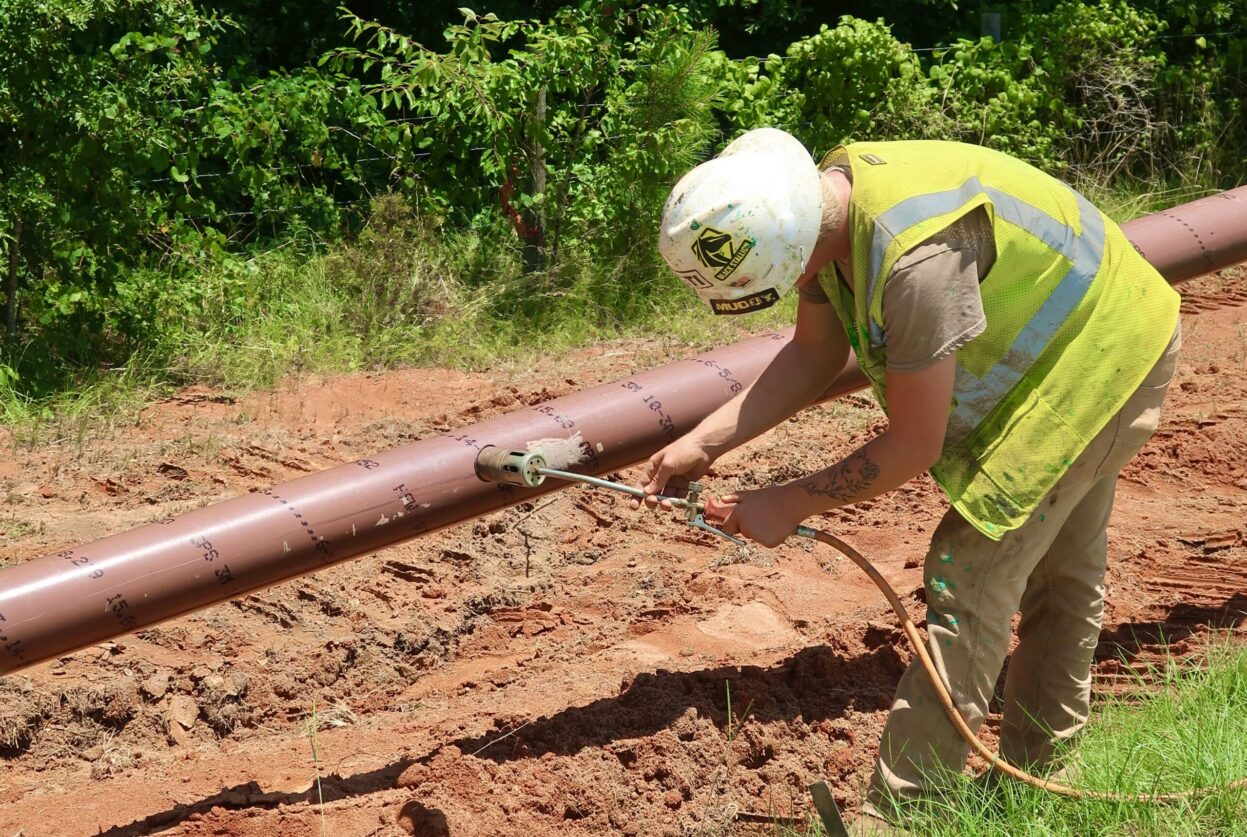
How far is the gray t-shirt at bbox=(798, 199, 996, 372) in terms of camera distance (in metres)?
2.58

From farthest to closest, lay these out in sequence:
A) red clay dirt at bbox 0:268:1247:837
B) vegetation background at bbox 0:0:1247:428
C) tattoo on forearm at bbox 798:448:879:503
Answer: vegetation background at bbox 0:0:1247:428 → red clay dirt at bbox 0:268:1247:837 → tattoo on forearm at bbox 798:448:879:503

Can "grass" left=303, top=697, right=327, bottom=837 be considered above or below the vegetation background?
below

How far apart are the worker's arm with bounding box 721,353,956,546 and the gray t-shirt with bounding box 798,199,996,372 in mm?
34

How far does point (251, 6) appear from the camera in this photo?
9977mm

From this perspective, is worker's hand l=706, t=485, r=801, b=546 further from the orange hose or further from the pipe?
the pipe

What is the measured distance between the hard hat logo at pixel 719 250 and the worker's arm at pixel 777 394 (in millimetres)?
598

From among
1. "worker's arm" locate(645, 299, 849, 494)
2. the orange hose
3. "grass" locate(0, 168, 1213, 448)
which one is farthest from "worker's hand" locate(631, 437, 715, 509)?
"grass" locate(0, 168, 1213, 448)

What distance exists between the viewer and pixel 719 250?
102 inches

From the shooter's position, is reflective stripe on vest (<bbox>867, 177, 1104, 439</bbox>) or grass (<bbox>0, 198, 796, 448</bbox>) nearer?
reflective stripe on vest (<bbox>867, 177, 1104, 439</bbox>)

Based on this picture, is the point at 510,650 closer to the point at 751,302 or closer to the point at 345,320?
the point at 751,302

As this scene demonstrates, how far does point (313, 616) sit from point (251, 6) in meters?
6.55

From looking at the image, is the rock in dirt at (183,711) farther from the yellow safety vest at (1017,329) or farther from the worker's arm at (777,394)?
the yellow safety vest at (1017,329)

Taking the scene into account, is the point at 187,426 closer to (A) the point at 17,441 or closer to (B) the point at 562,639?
(A) the point at 17,441

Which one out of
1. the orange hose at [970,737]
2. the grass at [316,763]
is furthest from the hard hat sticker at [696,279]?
the grass at [316,763]
